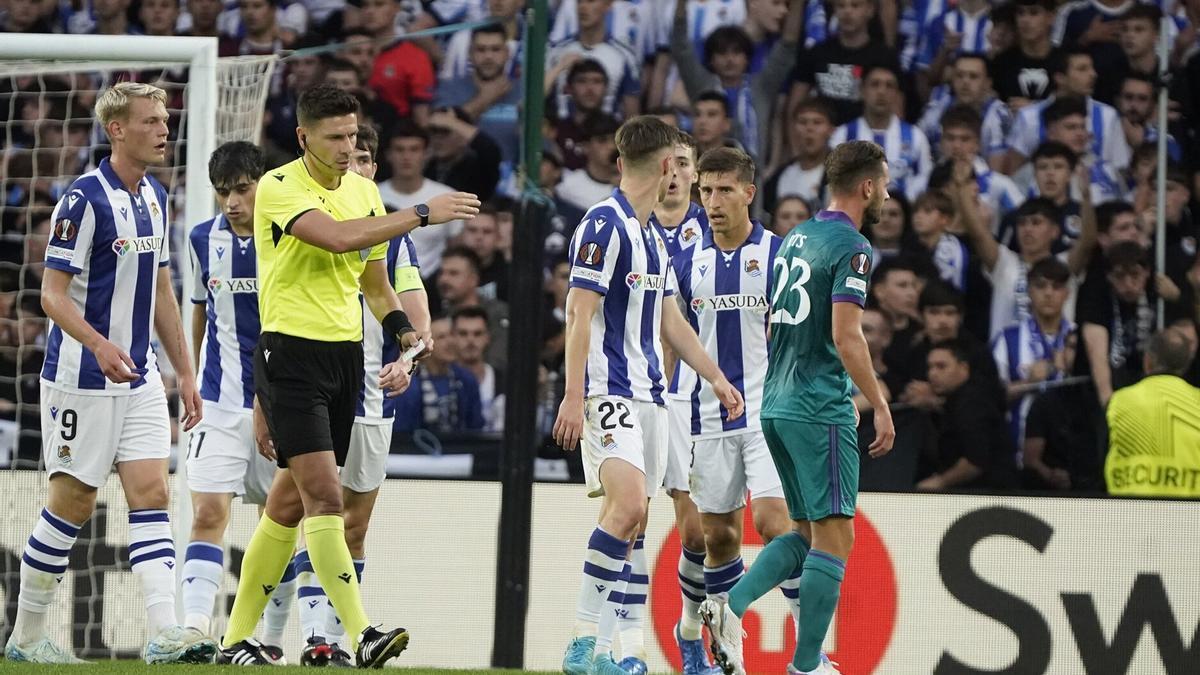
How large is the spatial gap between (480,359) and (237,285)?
9.73 ft

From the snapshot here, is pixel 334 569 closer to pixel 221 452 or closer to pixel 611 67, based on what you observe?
pixel 221 452

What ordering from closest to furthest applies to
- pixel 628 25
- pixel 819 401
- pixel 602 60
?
pixel 819 401 < pixel 602 60 < pixel 628 25

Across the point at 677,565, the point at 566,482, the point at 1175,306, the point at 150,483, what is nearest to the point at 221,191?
the point at 150,483

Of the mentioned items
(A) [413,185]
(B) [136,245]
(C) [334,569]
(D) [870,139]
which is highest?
(D) [870,139]

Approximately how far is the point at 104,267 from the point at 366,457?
4.99 feet

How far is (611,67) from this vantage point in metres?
11.6

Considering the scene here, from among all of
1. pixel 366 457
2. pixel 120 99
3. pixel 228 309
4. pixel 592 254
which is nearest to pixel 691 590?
pixel 366 457

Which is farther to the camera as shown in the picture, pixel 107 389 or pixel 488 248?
pixel 488 248

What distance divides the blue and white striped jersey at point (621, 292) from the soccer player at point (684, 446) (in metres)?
0.85

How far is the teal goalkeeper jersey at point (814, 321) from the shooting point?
6156mm

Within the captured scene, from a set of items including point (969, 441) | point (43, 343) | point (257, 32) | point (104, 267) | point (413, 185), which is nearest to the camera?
point (104, 267)

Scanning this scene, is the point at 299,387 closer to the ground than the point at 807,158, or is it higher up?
closer to the ground

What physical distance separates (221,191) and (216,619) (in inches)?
88.7

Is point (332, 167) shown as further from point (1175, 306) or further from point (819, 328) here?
point (1175, 306)
